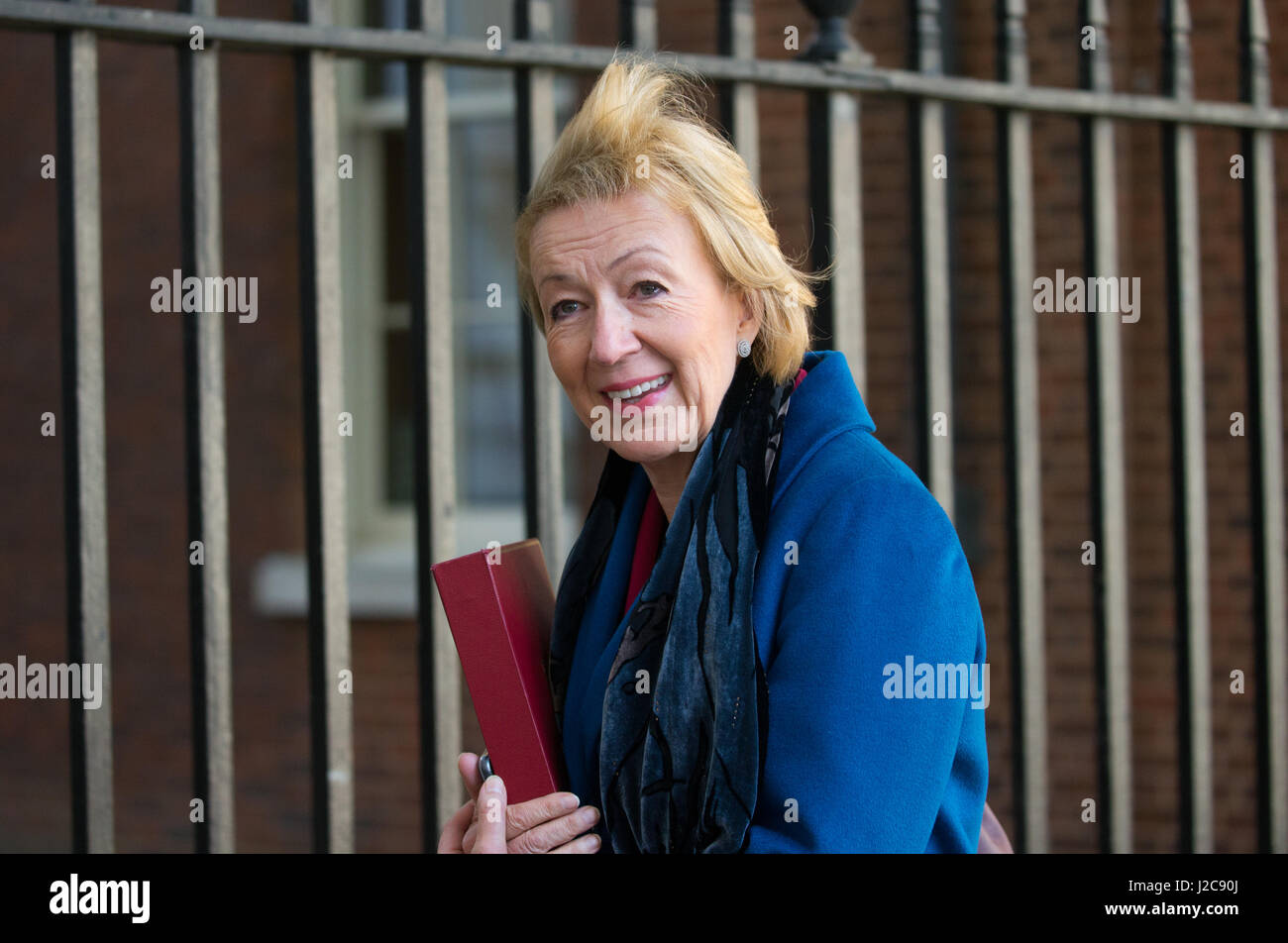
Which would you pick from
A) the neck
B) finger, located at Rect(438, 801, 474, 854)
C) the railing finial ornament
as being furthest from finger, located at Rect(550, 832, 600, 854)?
the railing finial ornament

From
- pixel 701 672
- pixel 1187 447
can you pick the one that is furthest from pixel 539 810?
pixel 1187 447

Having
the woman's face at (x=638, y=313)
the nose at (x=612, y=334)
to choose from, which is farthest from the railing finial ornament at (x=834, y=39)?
the nose at (x=612, y=334)

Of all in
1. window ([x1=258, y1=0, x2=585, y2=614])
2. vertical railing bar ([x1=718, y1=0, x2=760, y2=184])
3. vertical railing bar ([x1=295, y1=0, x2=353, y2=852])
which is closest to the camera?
vertical railing bar ([x1=295, y1=0, x2=353, y2=852])

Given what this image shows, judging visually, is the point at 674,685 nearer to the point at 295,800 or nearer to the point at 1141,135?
the point at 1141,135

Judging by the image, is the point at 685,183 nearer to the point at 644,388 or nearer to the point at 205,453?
the point at 644,388

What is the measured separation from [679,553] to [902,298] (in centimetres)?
290

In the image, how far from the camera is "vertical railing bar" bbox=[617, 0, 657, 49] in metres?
2.28

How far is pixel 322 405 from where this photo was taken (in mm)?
2109

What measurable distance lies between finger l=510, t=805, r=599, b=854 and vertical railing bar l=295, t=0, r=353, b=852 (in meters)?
0.66

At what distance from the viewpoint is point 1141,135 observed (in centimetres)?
406

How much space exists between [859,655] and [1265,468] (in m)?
1.74

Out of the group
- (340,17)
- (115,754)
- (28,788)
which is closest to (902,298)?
(340,17)

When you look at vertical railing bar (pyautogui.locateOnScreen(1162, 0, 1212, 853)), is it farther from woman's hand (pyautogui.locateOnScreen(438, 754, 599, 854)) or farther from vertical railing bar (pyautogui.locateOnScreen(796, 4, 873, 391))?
woman's hand (pyautogui.locateOnScreen(438, 754, 599, 854))

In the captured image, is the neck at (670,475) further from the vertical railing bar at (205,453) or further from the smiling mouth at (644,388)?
the vertical railing bar at (205,453)
